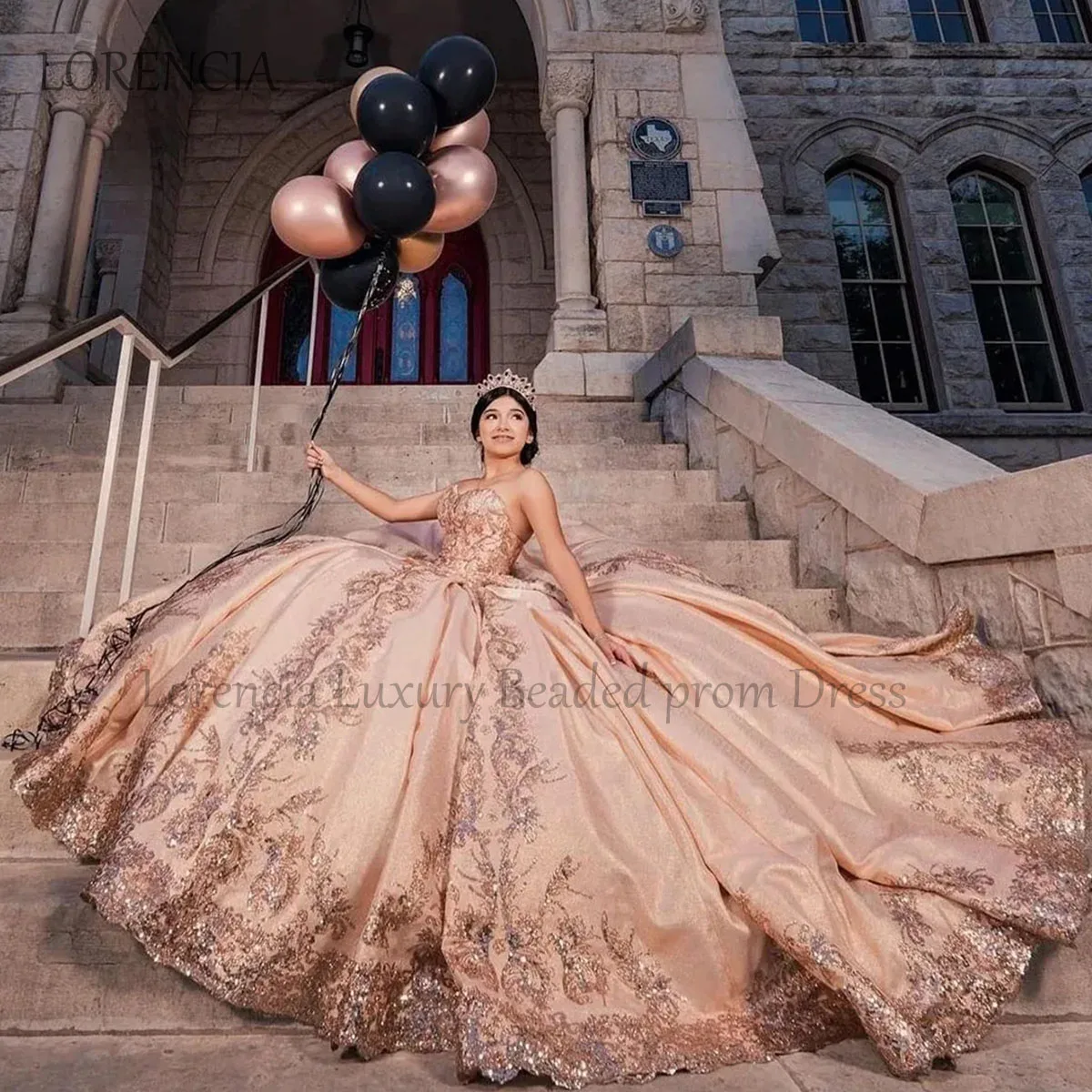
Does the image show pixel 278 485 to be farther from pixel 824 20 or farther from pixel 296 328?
pixel 824 20

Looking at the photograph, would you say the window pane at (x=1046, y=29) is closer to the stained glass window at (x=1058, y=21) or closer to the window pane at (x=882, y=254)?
the stained glass window at (x=1058, y=21)

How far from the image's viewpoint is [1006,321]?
300 inches

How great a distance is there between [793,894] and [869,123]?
879 cm

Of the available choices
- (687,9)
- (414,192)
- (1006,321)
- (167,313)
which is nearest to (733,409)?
(414,192)

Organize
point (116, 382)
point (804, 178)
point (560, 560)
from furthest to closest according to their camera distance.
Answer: point (804, 178)
point (116, 382)
point (560, 560)

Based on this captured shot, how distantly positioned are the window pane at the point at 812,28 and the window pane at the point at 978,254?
271cm

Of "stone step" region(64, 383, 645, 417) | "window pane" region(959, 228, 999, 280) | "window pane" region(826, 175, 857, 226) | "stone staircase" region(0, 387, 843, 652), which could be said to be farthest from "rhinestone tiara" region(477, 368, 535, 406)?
"window pane" region(959, 228, 999, 280)

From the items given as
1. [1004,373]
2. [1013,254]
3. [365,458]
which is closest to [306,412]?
[365,458]

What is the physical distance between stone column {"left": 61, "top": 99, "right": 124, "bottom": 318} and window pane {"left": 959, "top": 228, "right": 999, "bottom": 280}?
8.11 meters

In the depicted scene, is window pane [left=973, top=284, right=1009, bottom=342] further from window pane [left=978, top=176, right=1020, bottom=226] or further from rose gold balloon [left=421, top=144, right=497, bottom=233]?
rose gold balloon [left=421, top=144, right=497, bottom=233]

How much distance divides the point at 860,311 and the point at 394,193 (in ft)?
20.7

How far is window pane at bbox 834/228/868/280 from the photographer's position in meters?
7.70

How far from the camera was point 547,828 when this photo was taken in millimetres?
1351

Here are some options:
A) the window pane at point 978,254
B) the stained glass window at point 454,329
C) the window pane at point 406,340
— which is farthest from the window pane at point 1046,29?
the window pane at point 406,340
